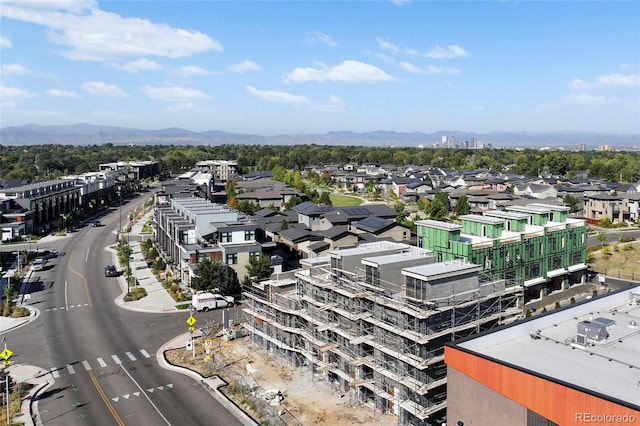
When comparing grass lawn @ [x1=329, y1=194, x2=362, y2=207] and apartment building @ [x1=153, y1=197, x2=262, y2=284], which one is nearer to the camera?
apartment building @ [x1=153, y1=197, x2=262, y2=284]

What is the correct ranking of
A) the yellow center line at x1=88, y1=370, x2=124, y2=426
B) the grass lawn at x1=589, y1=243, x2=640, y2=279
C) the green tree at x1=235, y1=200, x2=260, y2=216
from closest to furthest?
the yellow center line at x1=88, y1=370, x2=124, y2=426 → the grass lawn at x1=589, y1=243, x2=640, y2=279 → the green tree at x1=235, y1=200, x2=260, y2=216

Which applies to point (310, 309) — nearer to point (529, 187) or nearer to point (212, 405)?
point (212, 405)

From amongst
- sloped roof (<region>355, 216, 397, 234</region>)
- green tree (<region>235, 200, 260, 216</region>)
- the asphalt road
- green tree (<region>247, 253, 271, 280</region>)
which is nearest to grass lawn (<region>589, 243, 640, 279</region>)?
sloped roof (<region>355, 216, 397, 234</region>)

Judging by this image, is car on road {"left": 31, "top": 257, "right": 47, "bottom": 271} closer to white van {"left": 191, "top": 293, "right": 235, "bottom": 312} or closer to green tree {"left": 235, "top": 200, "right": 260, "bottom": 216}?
white van {"left": 191, "top": 293, "right": 235, "bottom": 312}

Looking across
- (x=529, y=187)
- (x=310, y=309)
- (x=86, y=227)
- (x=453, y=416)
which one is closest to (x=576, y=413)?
(x=453, y=416)

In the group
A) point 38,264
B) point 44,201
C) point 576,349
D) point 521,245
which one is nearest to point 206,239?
point 38,264

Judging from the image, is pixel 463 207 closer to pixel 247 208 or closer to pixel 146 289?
pixel 247 208
